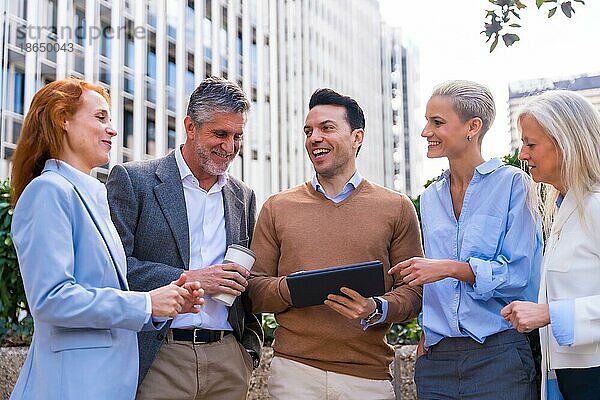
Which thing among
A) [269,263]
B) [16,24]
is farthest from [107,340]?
[16,24]

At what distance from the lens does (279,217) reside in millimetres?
3186

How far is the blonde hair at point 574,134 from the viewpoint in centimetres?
245

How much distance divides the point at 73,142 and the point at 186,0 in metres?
22.1

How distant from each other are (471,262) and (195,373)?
3.71 ft

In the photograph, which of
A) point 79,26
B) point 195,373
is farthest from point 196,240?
point 79,26

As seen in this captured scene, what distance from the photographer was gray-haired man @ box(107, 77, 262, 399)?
2.91 meters

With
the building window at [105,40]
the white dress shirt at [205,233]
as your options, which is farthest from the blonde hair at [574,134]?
the building window at [105,40]

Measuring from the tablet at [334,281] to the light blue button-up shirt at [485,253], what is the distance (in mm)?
303

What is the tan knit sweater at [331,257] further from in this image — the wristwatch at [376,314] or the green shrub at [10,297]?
the green shrub at [10,297]

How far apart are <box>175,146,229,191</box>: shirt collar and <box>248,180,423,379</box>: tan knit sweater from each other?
21 cm

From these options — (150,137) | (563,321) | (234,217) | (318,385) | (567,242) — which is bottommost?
(318,385)

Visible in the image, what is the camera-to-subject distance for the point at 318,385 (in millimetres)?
2959

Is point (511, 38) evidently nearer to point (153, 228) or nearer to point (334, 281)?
point (334, 281)

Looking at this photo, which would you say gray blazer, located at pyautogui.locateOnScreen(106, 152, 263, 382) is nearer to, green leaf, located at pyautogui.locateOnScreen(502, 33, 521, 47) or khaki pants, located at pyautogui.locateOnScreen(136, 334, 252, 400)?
khaki pants, located at pyautogui.locateOnScreen(136, 334, 252, 400)
